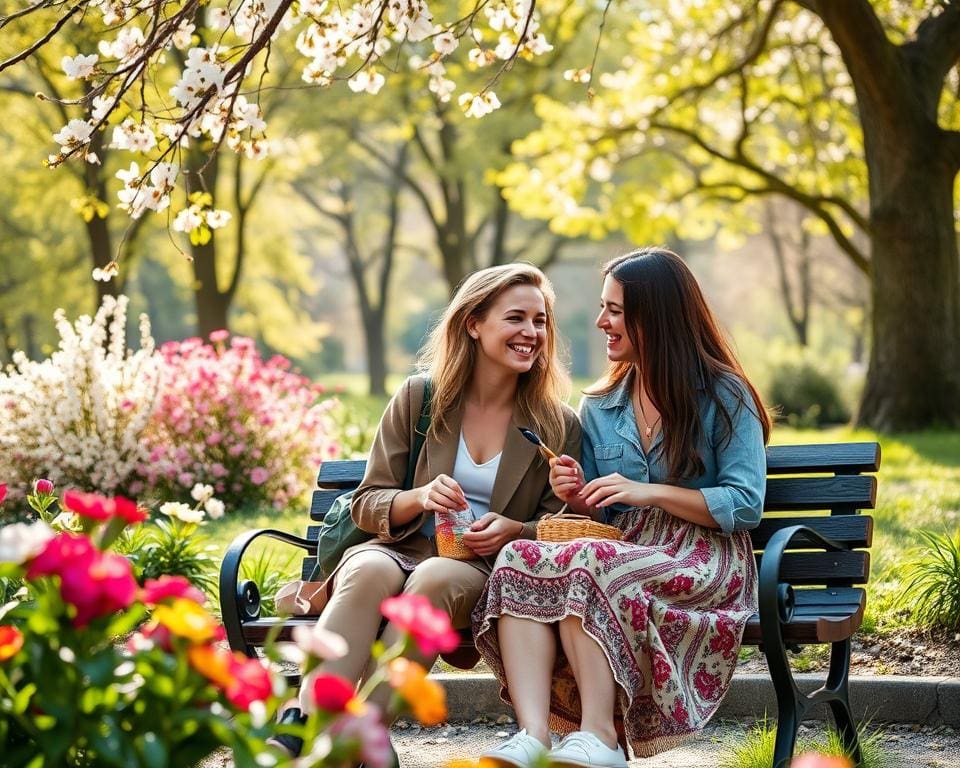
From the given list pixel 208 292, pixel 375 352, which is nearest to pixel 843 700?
pixel 208 292

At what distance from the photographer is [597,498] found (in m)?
3.72

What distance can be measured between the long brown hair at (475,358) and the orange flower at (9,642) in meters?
2.15

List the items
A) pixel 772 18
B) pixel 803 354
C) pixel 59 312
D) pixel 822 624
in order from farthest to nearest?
pixel 803 354 → pixel 772 18 → pixel 59 312 → pixel 822 624

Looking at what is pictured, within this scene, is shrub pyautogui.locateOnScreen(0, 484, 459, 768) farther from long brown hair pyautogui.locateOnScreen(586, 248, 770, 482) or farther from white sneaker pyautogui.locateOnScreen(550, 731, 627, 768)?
long brown hair pyautogui.locateOnScreen(586, 248, 770, 482)

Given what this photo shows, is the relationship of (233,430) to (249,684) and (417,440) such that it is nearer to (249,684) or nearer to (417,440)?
(417,440)

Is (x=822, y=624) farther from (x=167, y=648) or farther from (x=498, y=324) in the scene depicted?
(x=167, y=648)

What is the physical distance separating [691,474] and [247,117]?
210 centimetres

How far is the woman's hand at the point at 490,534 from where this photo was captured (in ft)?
12.5

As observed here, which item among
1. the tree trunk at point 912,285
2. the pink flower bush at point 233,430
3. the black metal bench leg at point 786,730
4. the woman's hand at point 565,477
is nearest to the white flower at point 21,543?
the woman's hand at point 565,477

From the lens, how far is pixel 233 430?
952 cm

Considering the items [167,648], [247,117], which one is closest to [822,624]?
[167,648]

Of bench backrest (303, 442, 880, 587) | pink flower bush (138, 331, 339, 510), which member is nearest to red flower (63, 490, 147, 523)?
bench backrest (303, 442, 880, 587)

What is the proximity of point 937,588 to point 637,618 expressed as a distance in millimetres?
2077

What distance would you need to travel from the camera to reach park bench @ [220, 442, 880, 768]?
349 cm
